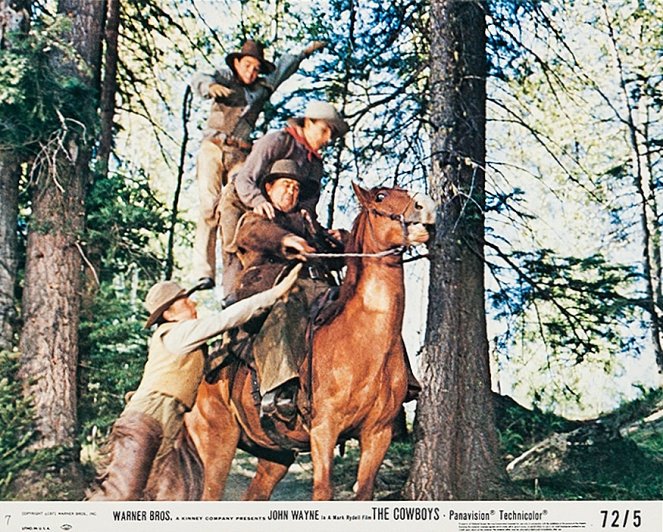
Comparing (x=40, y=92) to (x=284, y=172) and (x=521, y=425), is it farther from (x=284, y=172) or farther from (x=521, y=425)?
(x=521, y=425)

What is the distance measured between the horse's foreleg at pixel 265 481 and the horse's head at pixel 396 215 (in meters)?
1.13

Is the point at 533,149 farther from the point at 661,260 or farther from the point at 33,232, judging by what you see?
the point at 33,232

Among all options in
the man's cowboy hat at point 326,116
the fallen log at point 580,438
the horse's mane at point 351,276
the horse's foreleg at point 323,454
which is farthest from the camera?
the fallen log at point 580,438

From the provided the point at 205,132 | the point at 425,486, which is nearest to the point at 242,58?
the point at 205,132

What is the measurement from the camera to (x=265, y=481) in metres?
4.45

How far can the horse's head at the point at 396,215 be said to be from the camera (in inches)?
166

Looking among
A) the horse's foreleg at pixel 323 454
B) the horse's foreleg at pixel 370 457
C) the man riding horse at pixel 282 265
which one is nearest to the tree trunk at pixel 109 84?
the man riding horse at pixel 282 265

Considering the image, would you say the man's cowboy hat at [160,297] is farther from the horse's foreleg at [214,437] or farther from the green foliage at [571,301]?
the green foliage at [571,301]

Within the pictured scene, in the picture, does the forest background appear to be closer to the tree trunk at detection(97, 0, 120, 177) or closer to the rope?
the tree trunk at detection(97, 0, 120, 177)

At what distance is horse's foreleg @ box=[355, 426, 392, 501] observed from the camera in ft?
13.8

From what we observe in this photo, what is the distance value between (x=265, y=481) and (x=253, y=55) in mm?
2089

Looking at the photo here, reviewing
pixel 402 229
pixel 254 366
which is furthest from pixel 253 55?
pixel 254 366

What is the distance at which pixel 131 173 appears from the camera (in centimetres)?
514

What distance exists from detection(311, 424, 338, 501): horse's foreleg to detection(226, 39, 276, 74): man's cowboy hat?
1866 mm
